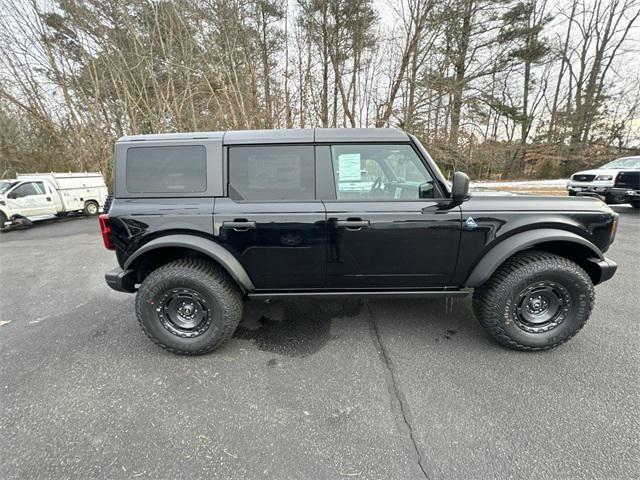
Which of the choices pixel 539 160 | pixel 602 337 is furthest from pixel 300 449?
pixel 539 160

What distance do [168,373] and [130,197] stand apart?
147 cm

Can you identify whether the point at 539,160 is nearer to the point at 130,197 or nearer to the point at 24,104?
the point at 130,197

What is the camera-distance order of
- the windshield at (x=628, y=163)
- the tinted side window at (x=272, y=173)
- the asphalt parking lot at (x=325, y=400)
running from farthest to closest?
the windshield at (x=628, y=163) < the tinted side window at (x=272, y=173) < the asphalt parking lot at (x=325, y=400)

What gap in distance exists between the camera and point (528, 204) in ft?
7.75

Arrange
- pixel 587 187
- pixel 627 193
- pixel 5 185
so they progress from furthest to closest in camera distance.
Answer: pixel 5 185 < pixel 587 187 < pixel 627 193

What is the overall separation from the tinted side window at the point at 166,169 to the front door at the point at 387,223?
1115mm

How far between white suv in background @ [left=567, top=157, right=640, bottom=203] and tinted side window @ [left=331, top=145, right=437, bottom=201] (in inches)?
382

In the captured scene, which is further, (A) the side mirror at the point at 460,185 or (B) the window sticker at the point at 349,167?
(B) the window sticker at the point at 349,167

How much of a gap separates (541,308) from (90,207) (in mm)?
13824

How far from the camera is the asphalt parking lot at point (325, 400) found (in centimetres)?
155

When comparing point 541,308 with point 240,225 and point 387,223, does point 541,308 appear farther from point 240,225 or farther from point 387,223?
point 240,225

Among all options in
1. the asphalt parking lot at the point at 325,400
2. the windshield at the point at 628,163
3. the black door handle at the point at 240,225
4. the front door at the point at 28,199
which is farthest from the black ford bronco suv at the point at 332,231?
the windshield at the point at 628,163

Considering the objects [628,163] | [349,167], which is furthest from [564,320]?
[628,163]

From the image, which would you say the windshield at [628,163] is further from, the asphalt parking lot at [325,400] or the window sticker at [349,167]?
the window sticker at [349,167]
